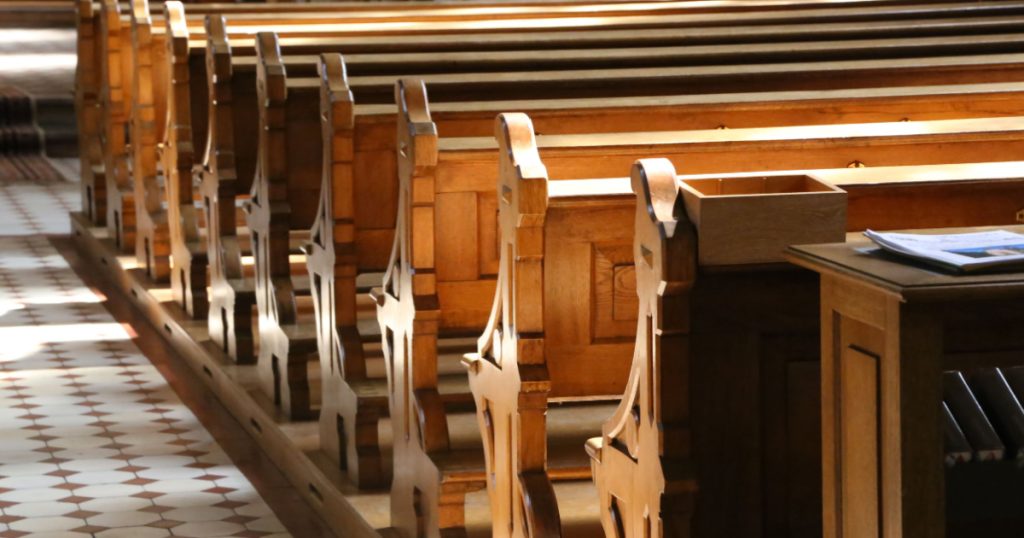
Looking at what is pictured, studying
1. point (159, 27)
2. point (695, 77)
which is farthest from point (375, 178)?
point (159, 27)

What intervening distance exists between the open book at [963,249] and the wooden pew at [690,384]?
36 centimetres

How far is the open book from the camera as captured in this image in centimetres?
210

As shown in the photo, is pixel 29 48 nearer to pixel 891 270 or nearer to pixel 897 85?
pixel 897 85

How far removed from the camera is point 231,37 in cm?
686

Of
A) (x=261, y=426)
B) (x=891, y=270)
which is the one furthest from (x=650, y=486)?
(x=261, y=426)

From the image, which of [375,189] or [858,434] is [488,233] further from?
[858,434]

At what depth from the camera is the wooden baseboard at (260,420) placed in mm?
4352

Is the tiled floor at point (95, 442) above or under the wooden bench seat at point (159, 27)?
under

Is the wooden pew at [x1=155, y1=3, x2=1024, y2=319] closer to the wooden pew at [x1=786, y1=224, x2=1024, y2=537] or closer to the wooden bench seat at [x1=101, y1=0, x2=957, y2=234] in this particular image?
the wooden bench seat at [x1=101, y1=0, x2=957, y2=234]

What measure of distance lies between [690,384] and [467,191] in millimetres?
1256

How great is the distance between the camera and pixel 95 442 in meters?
5.39

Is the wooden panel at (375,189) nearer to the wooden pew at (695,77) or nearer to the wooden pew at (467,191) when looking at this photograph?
the wooden pew at (695,77)

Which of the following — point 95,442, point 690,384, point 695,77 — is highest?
point 695,77

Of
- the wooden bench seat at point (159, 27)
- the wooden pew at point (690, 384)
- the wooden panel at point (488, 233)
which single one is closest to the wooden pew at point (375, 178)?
the wooden panel at point (488, 233)
